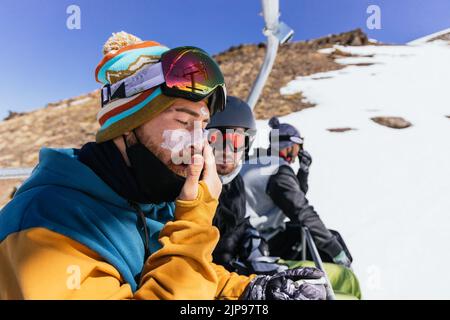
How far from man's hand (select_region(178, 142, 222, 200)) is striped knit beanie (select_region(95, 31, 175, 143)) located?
0.21 metres

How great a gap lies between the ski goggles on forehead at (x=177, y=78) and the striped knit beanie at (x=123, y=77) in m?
0.02

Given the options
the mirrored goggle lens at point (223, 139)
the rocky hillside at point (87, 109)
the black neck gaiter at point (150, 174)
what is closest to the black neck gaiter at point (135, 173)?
the black neck gaiter at point (150, 174)

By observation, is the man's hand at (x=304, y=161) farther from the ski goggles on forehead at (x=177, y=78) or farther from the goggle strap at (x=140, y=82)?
the goggle strap at (x=140, y=82)

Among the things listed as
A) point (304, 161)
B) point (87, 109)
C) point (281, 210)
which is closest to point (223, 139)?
point (281, 210)

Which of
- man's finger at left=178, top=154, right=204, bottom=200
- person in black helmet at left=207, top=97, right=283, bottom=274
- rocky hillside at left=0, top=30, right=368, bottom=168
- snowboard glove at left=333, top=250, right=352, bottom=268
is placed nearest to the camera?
man's finger at left=178, top=154, right=204, bottom=200

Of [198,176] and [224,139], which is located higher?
[198,176]

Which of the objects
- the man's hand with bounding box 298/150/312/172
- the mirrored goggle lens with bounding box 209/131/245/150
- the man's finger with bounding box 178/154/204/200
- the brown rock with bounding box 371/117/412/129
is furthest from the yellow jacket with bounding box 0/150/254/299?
the brown rock with bounding box 371/117/412/129

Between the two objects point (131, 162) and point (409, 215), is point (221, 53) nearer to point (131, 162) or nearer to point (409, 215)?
point (409, 215)

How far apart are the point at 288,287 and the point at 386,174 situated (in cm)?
765

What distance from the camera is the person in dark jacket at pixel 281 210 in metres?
3.00

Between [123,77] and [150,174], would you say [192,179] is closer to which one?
[150,174]

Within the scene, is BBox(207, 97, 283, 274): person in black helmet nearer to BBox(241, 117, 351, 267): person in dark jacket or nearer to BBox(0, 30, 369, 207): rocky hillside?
BBox(241, 117, 351, 267): person in dark jacket

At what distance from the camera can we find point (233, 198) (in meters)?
2.76

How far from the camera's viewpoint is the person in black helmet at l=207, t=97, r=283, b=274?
8.41ft
